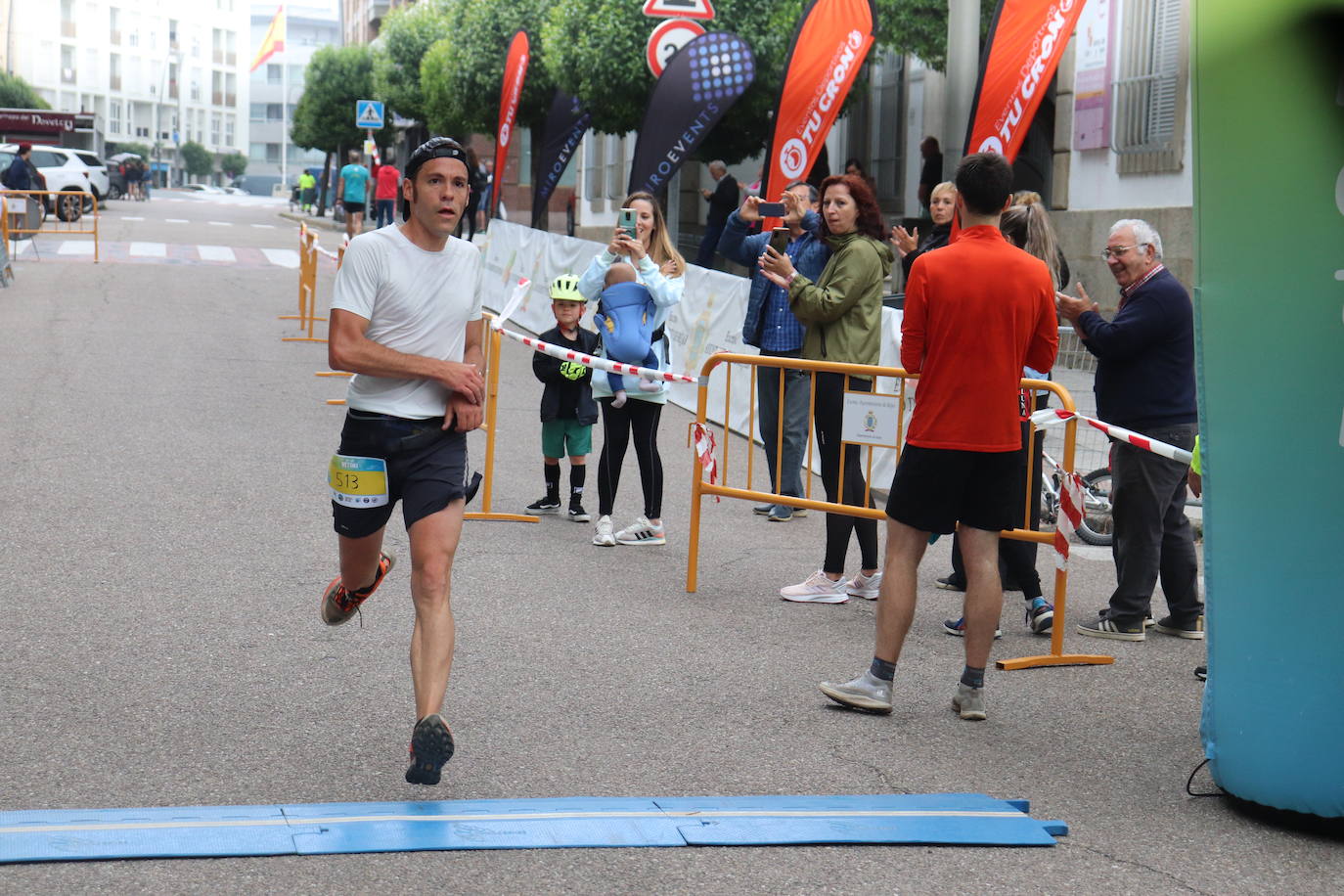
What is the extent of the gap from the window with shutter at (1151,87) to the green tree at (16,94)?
3098 inches

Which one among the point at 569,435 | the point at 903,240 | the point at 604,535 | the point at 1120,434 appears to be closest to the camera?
the point at 1120,434

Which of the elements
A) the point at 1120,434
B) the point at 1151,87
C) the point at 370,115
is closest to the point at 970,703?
the point at 1120,434

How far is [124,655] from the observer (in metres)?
5.86

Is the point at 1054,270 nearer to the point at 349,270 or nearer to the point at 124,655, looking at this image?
the point at 349,270

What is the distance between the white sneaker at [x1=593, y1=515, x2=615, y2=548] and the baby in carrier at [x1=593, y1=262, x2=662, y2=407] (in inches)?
25.7

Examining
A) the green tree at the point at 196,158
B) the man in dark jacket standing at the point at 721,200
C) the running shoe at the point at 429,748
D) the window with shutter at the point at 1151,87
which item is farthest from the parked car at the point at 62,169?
the green tree at the point at 196,158

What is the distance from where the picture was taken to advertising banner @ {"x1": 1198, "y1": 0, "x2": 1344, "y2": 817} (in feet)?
13.7

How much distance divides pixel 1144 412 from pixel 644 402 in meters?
2.85

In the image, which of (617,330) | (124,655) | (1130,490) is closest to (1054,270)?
(1130,490)

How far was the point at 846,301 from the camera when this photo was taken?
765 centimetres

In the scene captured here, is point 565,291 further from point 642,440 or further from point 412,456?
point 412,456

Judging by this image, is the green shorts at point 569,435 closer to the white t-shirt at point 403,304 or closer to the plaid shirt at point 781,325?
the plaid shirt at point 781,325

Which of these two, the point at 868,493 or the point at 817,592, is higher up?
the point at 868,493

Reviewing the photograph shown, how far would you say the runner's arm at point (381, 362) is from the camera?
4.61m
